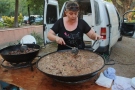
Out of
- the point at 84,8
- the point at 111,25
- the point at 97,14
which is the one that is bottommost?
the point at 111,25

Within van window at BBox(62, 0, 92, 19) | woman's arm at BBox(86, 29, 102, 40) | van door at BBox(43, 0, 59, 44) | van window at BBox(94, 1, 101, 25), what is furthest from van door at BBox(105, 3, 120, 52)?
woman's arm at BBox(86, 29, 102, 40)

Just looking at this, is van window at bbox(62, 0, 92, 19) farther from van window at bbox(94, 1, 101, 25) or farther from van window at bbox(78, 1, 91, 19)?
van window at bbox(94, 1, 101, 25)

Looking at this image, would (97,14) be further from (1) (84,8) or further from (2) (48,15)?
(2) (48,15)

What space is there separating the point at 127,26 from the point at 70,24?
191 inches

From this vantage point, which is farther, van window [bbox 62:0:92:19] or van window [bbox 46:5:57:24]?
van window [bbox 62:0:92:19]

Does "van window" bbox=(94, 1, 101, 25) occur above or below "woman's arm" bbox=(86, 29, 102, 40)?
above

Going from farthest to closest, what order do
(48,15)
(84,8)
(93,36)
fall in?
1. (84,8)
2. (48,15)
3. (93,36)

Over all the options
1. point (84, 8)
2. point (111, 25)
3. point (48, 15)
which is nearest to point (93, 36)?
point (111, 25)

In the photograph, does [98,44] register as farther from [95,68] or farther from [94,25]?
[95,68]

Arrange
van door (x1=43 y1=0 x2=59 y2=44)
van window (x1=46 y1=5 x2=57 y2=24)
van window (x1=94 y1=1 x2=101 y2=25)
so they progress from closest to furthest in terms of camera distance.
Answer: van window (x1=94 y1=1 x2=101 y2=25), van door (x1=43 y1=0 x2=59 y2=44), van window (x1=46 y1=5 x2=57 y2=24)

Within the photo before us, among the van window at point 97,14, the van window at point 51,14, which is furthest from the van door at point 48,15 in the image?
the van window at point 97,14

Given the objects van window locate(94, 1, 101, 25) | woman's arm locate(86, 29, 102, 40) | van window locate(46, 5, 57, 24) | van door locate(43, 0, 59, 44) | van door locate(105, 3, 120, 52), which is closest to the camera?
woman's arm locate(86, 29, 102, 40)

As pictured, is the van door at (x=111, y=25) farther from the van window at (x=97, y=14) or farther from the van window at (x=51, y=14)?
the van window at (x=51, y=14)

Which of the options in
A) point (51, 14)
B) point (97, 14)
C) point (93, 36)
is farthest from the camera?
point (51, 14)
